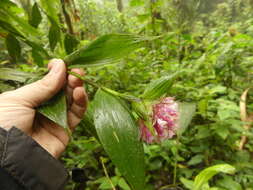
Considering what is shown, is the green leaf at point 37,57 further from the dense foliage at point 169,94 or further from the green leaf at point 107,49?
the green leaf at point 107,49

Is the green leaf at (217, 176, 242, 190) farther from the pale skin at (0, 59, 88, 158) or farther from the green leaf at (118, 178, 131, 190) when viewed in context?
the pale skin at (0, 59, 88, 158)

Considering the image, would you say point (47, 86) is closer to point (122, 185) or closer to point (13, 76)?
point (13, 76)

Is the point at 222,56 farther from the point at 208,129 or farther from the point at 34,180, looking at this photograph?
the point at 34,180

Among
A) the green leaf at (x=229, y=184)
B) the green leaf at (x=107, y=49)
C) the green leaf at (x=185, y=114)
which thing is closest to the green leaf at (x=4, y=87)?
the green leaf at (x=107, y=49)

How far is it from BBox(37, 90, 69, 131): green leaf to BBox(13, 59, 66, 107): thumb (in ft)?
0.05

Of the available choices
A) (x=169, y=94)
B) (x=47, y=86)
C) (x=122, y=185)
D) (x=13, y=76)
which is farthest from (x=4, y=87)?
(x=169, y=94)

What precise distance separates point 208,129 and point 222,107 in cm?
14

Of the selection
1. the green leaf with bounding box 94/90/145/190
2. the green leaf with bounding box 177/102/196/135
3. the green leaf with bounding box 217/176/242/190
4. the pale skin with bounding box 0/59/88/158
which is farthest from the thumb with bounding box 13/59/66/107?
the green leaf with bounding box 217/176/242/190

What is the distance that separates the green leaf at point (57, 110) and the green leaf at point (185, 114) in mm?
393

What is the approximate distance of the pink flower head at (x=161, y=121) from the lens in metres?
0.32

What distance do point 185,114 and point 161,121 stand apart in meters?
0.33

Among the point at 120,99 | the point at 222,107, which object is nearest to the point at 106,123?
the point at 120,99

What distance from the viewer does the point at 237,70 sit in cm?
89

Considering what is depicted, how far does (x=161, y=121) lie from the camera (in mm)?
320
